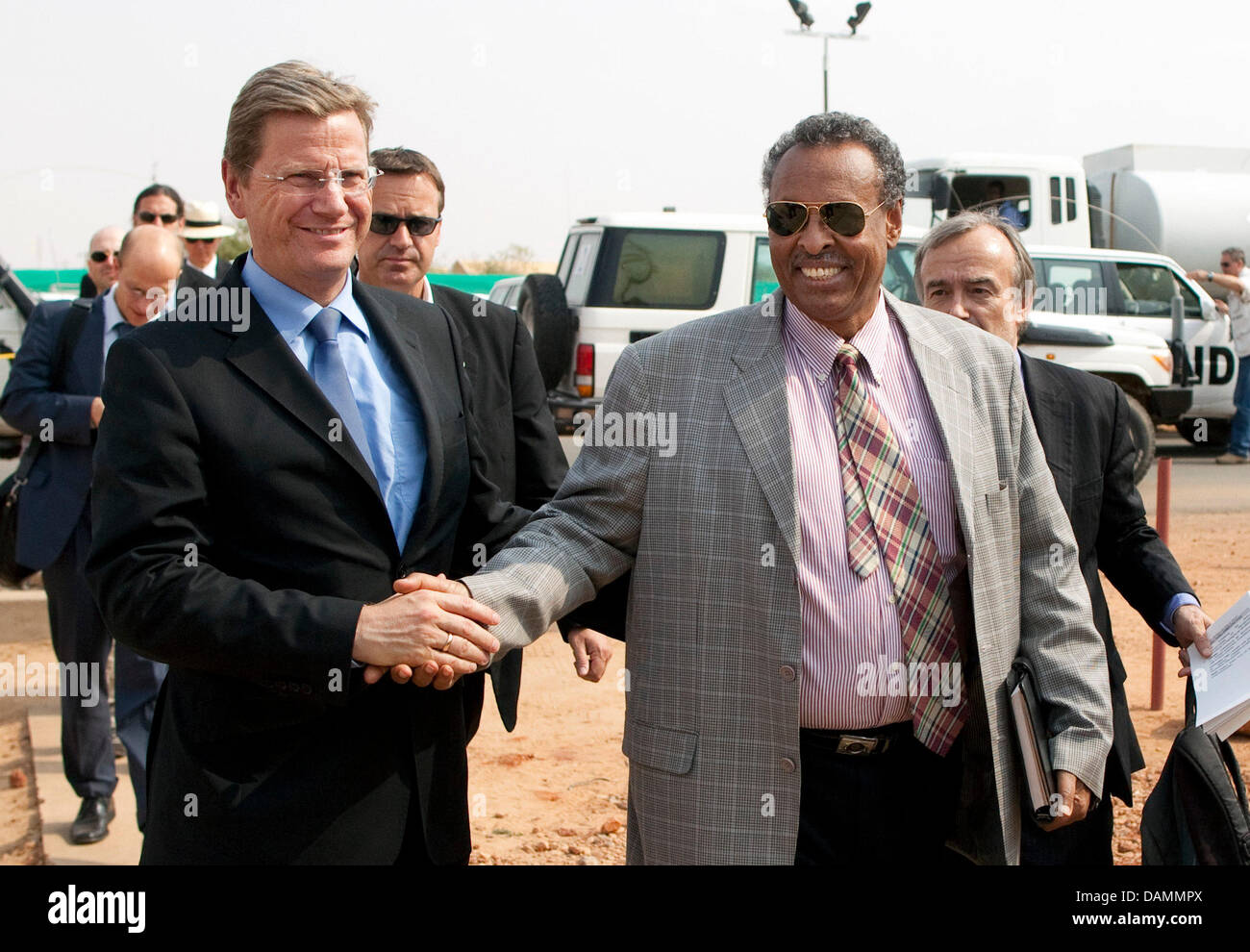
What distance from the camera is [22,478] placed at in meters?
4.70

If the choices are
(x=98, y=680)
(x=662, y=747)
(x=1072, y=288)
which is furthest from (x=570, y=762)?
(x=1072, y=288)

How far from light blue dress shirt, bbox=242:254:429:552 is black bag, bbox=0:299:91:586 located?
274cm

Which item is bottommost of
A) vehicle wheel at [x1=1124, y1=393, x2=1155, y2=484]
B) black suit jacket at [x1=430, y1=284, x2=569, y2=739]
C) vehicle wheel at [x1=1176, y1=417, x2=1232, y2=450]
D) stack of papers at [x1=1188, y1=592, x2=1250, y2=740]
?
vehicle wheel at [x1=1176, y1=417, x2=1232, y2=450]

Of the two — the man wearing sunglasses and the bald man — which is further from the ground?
the man wearing sunglasses

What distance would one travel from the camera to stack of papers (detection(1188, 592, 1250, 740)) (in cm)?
240

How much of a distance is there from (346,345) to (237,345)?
0.72 ft

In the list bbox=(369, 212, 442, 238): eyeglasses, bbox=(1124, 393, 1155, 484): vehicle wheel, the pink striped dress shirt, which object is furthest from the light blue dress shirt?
bbox=(1124, 393, 1155, 484): vehicle wheel

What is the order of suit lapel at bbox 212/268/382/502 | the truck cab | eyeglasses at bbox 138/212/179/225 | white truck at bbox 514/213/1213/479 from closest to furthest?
1. suit lapel at bbox 212/268/382/502
2. eyeglasses at bbox 138/212/179/225
3. white truck at bbox 514/213/1213/479
4. the truck cab

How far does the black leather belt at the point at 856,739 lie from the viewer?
7.79 feet

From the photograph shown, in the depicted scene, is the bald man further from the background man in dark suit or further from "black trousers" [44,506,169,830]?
the background man in dark suit

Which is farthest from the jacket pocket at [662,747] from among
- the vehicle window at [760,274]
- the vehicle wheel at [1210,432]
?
the vehicle wheel at [1210,432]

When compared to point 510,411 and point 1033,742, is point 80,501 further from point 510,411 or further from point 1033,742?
point 1033,742

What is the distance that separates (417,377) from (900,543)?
3.12 feet
